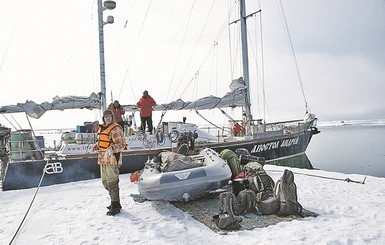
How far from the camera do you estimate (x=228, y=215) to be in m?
4.07

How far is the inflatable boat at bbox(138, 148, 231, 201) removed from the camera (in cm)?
480

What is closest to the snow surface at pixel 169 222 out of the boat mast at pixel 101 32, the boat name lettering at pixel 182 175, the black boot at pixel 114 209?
the black boot at pixel 114 209

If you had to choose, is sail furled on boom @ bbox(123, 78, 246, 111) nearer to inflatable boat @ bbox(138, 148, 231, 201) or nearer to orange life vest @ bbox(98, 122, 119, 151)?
inflatable boat @ bbox(138, 148, 231, 201)

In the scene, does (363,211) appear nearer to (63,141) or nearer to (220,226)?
(220,226)

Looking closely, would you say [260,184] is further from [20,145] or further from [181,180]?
[20,145]

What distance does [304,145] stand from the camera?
1655cm

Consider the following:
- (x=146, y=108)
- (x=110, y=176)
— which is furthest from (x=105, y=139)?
(x=146, y=108)

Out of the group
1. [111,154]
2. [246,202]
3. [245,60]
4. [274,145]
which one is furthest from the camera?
[245,60]

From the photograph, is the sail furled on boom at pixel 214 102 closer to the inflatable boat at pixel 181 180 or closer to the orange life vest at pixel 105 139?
the inflatable boat at pixel 181 180

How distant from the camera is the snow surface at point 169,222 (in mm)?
3676

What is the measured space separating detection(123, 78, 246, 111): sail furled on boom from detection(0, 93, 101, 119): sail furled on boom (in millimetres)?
1271

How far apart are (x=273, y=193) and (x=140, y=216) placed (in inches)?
83.3

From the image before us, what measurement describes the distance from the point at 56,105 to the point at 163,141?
4.16m

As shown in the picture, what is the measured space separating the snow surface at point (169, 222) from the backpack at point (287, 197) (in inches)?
9.0
